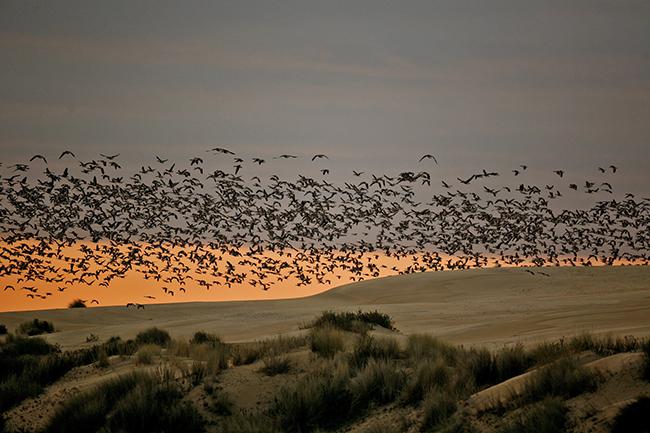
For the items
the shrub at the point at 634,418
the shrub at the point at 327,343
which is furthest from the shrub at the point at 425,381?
the shrub at the point at 634,418

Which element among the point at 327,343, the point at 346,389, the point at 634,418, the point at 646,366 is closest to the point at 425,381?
the point at 346,389

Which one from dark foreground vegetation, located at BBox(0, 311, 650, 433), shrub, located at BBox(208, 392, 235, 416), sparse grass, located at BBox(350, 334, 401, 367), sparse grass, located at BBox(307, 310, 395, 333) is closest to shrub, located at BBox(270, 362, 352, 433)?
dark foreground vegetation, located at BBox(0, 311, 650, 433)

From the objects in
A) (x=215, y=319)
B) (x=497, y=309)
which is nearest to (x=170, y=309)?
(x=215, y=319)

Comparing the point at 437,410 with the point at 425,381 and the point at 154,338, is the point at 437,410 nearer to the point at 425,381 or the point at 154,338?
the point at 425,381

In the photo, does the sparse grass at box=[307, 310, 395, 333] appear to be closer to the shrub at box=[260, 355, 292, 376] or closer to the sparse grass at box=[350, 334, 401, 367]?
the sparse grass at box=[350, 334, 401, 367]

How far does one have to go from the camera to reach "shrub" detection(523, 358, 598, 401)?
50.6ft

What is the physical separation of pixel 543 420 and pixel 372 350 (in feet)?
22.5

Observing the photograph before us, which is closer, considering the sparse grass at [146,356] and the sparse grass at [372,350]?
the sparse grass at [372,350]

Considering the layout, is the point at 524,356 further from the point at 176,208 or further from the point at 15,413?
the point at 176,208

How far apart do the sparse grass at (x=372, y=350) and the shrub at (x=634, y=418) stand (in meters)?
7.06

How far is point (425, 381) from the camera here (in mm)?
17672

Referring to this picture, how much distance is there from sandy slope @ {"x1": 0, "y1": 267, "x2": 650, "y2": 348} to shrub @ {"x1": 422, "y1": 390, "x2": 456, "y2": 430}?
7.67 m

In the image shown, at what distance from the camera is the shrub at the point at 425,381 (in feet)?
57.5

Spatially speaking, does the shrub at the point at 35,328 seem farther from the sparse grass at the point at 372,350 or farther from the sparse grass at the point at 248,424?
the sparse grass at the point at 248,424
